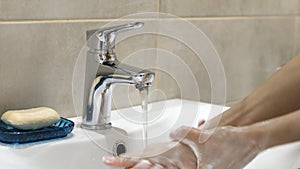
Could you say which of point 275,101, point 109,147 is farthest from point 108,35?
point 275,101

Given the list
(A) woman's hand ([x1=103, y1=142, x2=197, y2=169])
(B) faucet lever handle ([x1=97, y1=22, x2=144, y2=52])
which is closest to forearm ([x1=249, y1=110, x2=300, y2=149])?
(A) woman's hand ([x1=103, y1=142, x2=197, y2=169])

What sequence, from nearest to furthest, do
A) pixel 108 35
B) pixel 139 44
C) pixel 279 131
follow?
pixel 279 131
pixel 108 35
pixel 139 44

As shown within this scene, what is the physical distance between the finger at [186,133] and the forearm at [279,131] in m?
0.08

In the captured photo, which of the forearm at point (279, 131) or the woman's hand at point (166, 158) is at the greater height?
the forearm at point (279, 131)

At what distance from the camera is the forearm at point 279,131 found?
681 millimetres

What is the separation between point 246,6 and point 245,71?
14 centimetres

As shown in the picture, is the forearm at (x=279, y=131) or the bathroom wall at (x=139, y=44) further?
the bathroom wall at (x=139, y=44)

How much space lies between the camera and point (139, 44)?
980mm

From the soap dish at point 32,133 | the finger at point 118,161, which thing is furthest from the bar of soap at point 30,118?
the finger at point 118,161

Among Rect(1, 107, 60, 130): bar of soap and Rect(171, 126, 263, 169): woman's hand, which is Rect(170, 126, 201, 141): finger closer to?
Rect(171, 126, 263, 169): woman's hand

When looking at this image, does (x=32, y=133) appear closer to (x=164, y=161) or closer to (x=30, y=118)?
(x=30, y=118)

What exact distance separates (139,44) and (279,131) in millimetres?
368

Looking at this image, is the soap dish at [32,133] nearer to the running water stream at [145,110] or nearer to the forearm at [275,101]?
the running water stream at [145,110]

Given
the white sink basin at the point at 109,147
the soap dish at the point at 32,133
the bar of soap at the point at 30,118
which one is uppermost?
the bar of soap at the point at 30,118
